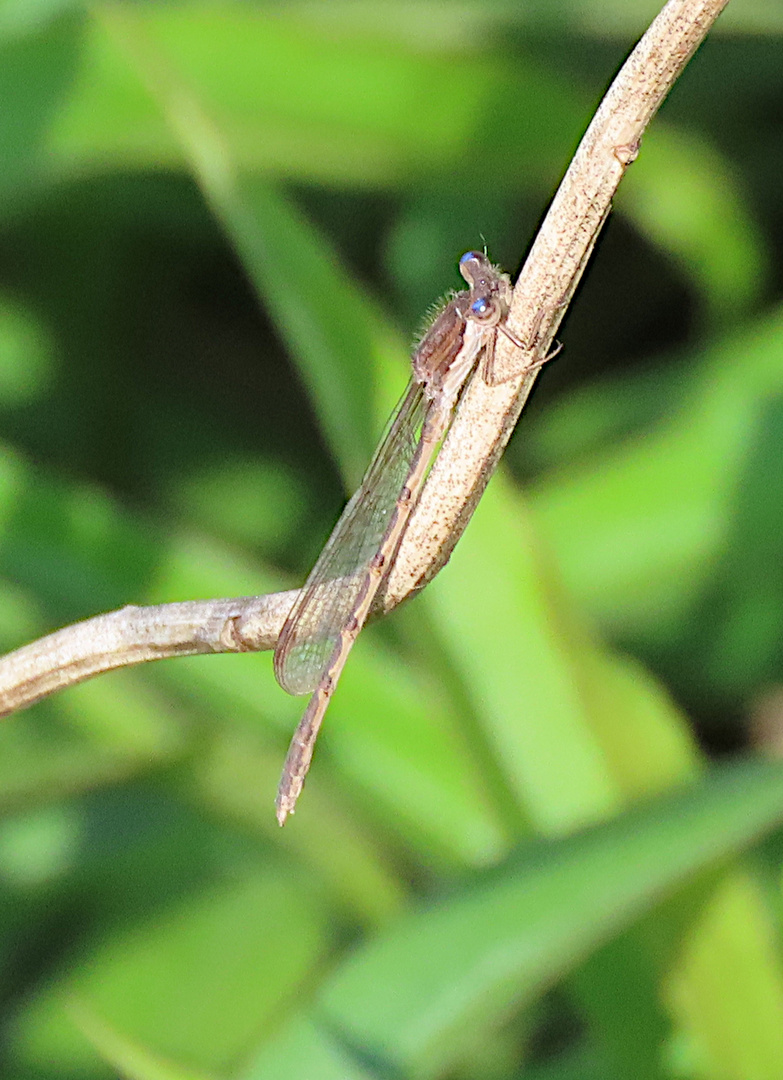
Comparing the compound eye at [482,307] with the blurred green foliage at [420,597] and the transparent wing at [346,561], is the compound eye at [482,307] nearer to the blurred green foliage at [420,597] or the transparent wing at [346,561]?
the transparent wing at [346,561]

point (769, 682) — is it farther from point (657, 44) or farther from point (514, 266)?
point (657, 44)

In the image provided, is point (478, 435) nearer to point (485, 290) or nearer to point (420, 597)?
point (485, 290)

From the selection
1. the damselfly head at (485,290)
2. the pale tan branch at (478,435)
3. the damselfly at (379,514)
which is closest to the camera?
the pale tan branch at (478,435)

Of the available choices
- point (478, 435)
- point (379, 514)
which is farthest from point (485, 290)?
point (478, 435)

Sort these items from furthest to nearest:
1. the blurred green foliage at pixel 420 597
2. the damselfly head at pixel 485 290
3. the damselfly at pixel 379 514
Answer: the blurred green foliage at pixel 420 597, the damselfly head at pixel 485 290, the damselfly at pixel 379 514

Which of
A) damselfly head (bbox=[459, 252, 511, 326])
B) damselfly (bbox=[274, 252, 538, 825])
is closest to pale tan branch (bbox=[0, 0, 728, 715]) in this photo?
damselfly (bbox=[274, 252, 538, 825])

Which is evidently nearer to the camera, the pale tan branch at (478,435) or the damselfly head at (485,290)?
the pale tan branch at (478,435)

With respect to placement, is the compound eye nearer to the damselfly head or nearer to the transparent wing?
the damselfly head

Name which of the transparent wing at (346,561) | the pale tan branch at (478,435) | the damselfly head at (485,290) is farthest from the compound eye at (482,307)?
the pale tan branch at (478,435)
